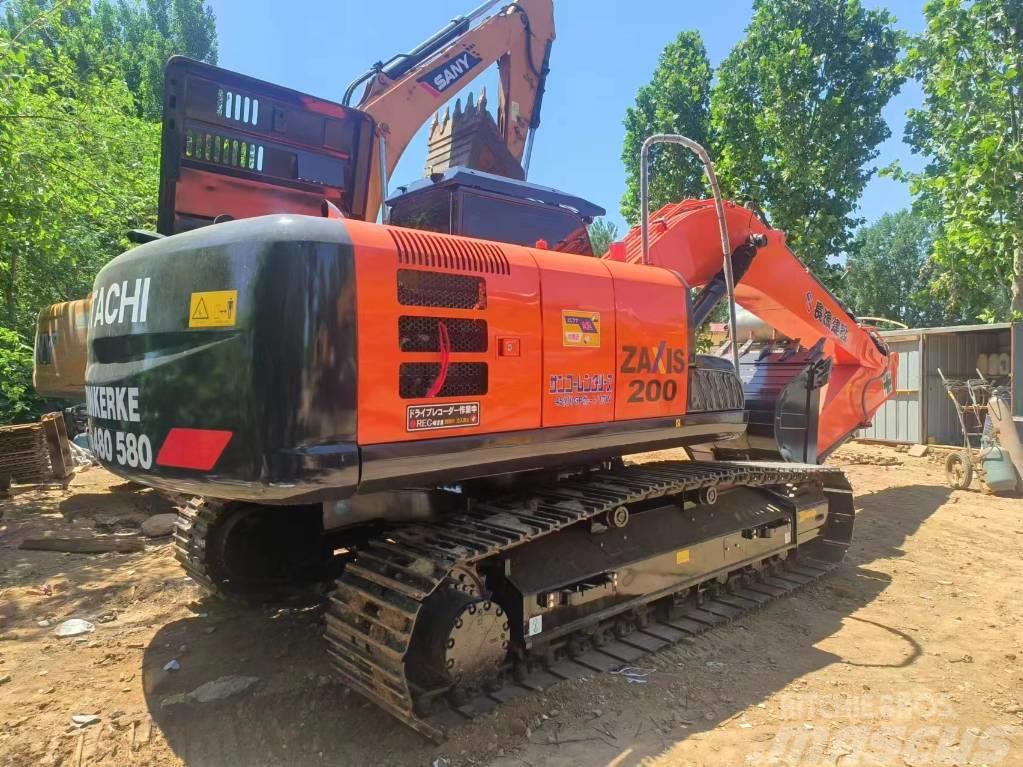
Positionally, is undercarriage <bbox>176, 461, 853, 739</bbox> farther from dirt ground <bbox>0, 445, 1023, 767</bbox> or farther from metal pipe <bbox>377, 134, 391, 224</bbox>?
metal pipe <bbox>377, 134, 391, 224</bbox>

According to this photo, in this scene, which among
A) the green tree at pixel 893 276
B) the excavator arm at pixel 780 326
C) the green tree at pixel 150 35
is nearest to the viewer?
the excavator arm at pixel 780 326

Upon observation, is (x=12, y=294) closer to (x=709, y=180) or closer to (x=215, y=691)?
(x=215, y=691)

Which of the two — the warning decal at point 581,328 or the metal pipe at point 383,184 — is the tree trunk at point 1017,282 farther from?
the metal pipe at point 383,184

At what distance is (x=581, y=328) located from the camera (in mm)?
3246

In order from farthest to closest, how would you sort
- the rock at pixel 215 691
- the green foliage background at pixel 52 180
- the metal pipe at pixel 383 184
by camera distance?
the green foliage background at pixel 52 180
the metal pipe at pixel 383 184
the rock at pixel 215 691

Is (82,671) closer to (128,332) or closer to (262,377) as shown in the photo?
(128,332)

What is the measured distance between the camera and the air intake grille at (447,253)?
2.70 m

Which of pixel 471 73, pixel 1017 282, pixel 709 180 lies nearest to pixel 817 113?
pixel 1017 282

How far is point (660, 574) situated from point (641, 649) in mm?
419

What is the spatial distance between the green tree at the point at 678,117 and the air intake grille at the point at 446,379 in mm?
16342

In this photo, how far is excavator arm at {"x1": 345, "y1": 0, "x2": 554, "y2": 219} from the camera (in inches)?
271

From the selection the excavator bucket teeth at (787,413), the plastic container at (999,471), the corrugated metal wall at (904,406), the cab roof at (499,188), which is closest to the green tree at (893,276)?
the corrugated metal wall at (904,406)

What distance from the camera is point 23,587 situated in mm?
4977

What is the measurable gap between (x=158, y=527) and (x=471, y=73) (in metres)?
5.61
